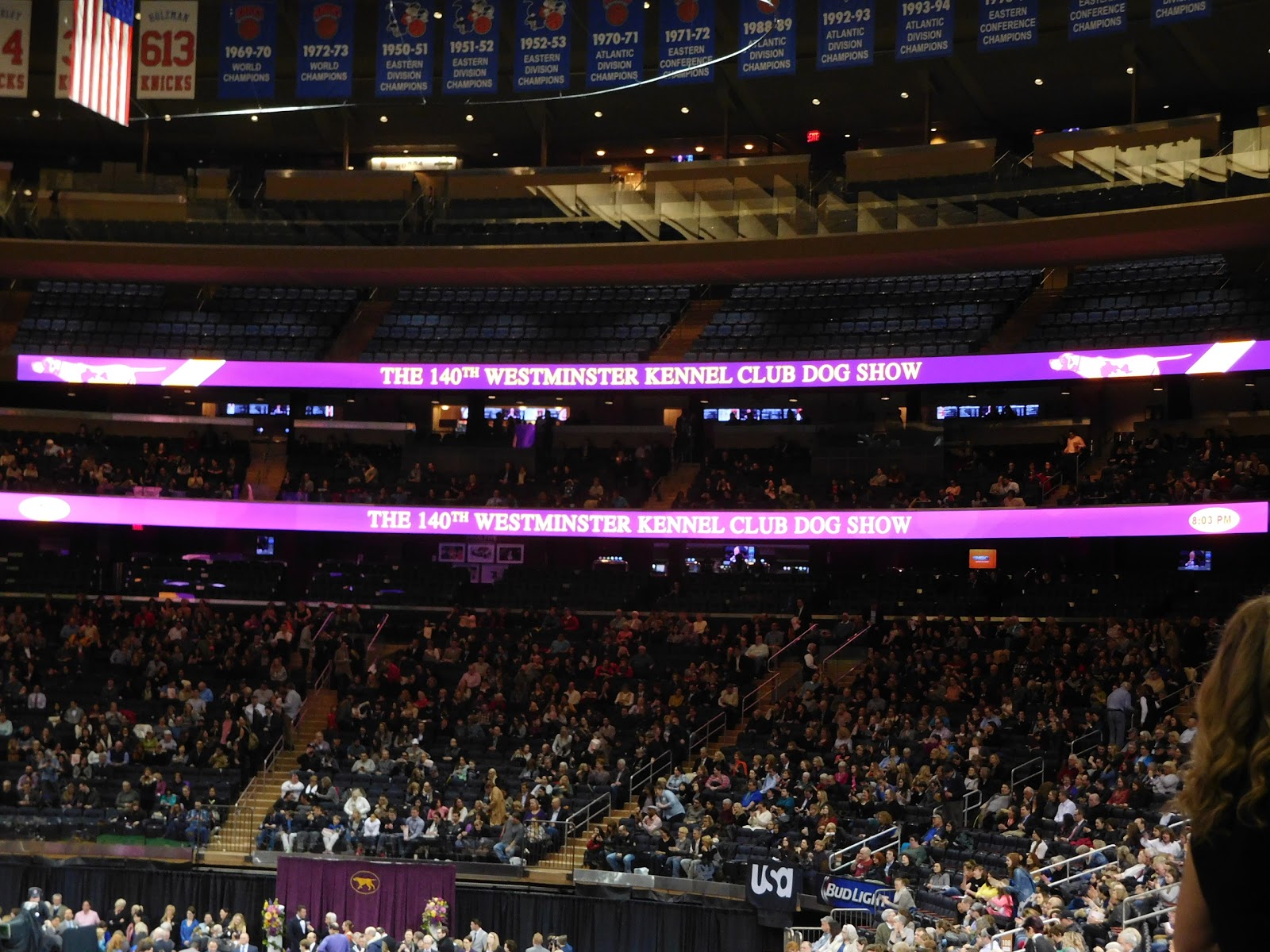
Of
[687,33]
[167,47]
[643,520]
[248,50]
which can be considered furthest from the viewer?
[643,520]

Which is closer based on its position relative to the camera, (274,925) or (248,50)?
(274,925)

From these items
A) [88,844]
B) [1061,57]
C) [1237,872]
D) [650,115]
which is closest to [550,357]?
[650,115]

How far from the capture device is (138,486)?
33.2 meters

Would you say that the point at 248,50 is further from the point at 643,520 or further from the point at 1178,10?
the point at 1178,10

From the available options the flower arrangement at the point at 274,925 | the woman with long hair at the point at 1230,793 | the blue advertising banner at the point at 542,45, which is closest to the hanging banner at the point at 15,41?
the blue advertising banner at the point at 542,45

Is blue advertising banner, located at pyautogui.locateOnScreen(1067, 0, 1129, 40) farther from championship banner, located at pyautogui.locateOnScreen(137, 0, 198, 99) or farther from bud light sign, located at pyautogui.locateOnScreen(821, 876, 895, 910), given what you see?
championship banner, located at pyautogui.locateOnScreen(137, 0, 198, 99)

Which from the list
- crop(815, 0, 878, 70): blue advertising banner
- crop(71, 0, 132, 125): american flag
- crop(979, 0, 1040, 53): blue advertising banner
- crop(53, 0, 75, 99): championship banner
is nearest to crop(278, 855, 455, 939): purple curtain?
crop(71, 0, 132, 125): american flag

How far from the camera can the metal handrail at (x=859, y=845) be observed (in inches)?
792

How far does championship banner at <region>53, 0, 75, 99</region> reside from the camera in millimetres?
21484

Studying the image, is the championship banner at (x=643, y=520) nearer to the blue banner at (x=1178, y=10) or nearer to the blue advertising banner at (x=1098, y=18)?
the blue banner at (x=1178, y=10)

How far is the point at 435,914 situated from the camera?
2078 centimetres

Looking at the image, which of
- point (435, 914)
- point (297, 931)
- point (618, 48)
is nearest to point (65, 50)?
point (618, 48)

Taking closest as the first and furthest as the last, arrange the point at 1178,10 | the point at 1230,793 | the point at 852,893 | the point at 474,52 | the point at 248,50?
1. the point at 1230,793
2. the point at 852,893
3. the point at 1178,10
4. the point at 474,52
5. the point at 248,50

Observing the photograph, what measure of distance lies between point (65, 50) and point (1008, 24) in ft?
48.1
